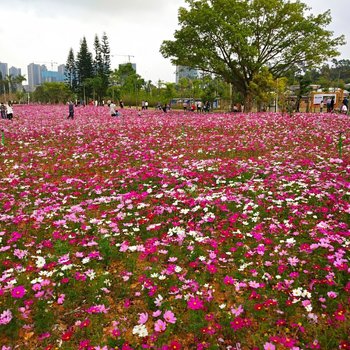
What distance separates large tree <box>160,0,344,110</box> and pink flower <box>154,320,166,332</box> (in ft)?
114

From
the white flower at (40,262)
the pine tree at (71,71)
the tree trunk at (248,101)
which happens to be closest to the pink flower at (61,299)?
the white flower at (40,262)

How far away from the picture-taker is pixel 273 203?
7699 millimetres

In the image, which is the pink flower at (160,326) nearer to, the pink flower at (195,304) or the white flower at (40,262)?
the pink flower at (195,304)

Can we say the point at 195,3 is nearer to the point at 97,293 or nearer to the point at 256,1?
the point at 256,1

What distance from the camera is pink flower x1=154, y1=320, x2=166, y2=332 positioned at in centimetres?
410

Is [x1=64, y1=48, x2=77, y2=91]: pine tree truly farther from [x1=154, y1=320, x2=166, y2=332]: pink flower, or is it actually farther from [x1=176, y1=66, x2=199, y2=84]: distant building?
[x1=154, y1=320, x2=166, y2=332]: pink flower

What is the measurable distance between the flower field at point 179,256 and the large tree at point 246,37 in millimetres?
28405

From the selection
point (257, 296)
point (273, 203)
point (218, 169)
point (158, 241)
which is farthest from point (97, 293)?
point (218, 169)

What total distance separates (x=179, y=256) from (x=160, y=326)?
71.3 inches

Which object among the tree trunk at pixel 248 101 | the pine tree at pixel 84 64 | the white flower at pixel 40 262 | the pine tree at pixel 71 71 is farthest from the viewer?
the pine tree at pixel 71 71

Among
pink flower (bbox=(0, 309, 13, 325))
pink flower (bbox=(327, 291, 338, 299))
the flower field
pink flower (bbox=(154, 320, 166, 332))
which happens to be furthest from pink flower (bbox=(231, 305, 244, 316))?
pink flower (bbox=(0, 309, 13, 325))

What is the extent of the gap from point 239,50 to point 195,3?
7.85 metres

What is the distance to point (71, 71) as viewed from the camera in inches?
4375

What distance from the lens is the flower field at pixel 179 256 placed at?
13.7 feet
